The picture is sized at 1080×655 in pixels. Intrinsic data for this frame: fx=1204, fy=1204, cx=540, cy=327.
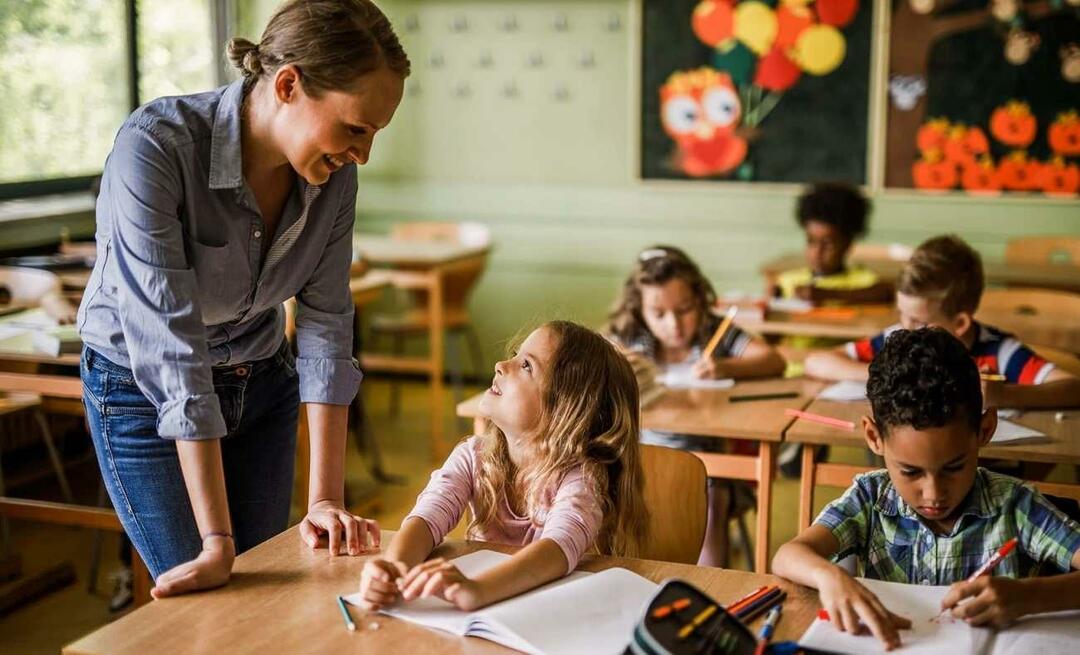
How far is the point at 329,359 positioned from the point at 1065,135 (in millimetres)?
4171

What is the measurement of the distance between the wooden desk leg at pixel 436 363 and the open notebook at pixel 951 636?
3374 mm

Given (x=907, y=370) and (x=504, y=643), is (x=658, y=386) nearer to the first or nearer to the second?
(x=907, y=370)

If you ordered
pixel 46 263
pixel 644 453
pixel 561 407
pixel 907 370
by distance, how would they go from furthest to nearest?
pixel 46 263 → pixel 644 453 → pixel 561 407 → pixel 907 370

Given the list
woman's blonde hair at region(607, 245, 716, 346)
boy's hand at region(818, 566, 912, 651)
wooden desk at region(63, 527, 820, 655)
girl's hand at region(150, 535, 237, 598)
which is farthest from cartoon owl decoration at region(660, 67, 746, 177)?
girl's hand at region(150, 535, 237, 598)

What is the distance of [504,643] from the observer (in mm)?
1370

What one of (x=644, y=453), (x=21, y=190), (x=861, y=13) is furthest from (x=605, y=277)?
(x=644, y=453)

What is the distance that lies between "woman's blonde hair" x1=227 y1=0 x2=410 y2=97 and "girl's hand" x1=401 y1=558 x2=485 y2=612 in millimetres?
599

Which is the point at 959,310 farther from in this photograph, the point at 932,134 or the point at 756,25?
the point at 756,25

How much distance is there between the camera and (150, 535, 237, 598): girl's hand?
1463 mm

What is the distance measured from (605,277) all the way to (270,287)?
13.5ft

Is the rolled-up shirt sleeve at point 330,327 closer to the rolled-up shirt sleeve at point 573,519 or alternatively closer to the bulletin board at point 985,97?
the rolled-up shirt sleeve at point 573,519

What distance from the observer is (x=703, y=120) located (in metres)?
5.46

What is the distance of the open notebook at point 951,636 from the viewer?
135cm

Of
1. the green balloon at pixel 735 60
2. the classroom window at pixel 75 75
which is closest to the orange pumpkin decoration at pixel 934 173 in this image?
the green balloon at pixel 735 60
